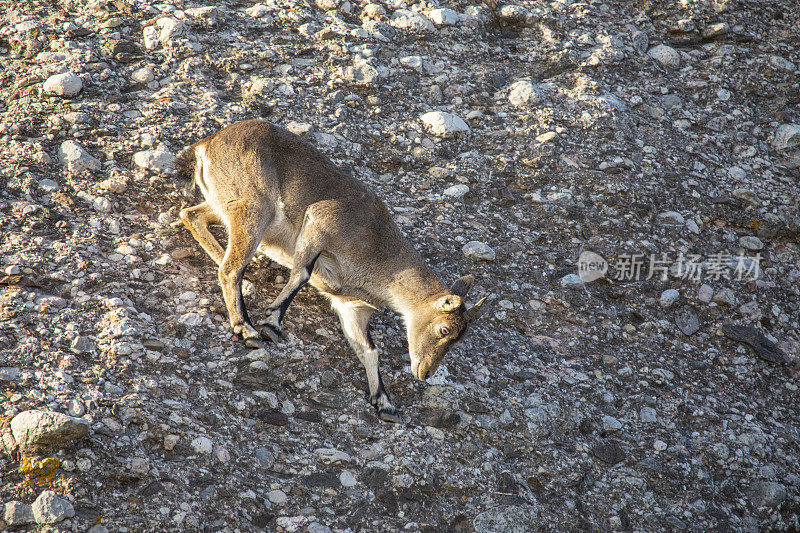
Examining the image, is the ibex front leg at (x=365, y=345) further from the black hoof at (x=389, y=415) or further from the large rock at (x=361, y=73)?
the large rock at (x=361, y=73)

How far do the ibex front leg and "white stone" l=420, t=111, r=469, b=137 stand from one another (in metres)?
2.58

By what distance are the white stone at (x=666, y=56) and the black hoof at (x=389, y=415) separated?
6167 mm

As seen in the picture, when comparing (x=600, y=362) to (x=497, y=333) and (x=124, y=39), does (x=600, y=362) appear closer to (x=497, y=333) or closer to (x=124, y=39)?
(x=497, y=333)

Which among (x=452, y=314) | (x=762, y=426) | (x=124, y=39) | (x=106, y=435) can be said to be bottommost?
(x=762, y=426)

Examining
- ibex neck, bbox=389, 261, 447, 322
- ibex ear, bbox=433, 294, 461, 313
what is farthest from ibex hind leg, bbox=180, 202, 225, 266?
ibex ear, bbox=433, 294, 461, 313

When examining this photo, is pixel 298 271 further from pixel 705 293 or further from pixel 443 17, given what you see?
pixel 443 17

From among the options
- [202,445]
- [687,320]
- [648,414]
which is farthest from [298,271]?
[687,320]

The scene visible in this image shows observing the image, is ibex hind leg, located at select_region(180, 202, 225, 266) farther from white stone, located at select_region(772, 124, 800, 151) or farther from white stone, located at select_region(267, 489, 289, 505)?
white stone, located at select_region(772, 124, 800, 151)

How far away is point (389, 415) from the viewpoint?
472cm

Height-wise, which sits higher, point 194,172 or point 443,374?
point 194,172

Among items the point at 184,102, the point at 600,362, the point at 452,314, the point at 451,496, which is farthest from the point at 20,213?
the point at 600,362

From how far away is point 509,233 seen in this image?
6.44 m

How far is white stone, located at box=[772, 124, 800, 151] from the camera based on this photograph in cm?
756

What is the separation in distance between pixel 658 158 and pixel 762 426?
3128mm
